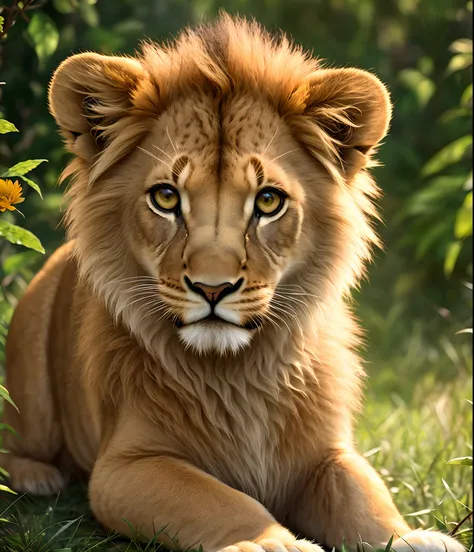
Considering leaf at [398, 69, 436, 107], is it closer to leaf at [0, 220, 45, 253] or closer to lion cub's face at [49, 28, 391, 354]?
lion cub's face at [49, 28, 391, 354]

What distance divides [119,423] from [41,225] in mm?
2919

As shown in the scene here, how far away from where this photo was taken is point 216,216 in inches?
123

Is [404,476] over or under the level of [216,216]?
under

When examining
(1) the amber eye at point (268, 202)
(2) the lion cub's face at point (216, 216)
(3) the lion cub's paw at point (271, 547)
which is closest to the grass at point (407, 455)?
(3) the lion cub's paw at point (271, 547)

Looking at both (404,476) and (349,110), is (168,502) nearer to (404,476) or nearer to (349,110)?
(349,110)

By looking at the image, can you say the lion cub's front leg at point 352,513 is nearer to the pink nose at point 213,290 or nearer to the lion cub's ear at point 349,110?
the pink nose at point 213,290

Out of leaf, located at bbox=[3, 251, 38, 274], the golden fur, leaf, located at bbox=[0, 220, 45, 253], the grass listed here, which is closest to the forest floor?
the grass

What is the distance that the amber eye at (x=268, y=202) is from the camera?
127 inches

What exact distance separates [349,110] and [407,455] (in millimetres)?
1771

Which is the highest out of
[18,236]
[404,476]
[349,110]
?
[349,110]

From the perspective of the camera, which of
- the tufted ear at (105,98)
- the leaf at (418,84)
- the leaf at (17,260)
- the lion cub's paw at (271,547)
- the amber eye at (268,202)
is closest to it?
the lion cub's paw at (271,547)

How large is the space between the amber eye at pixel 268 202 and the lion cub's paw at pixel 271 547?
1.00 metres

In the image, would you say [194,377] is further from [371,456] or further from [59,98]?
[371,456]

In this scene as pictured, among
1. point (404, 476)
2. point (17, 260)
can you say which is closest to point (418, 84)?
point (17, 260)
